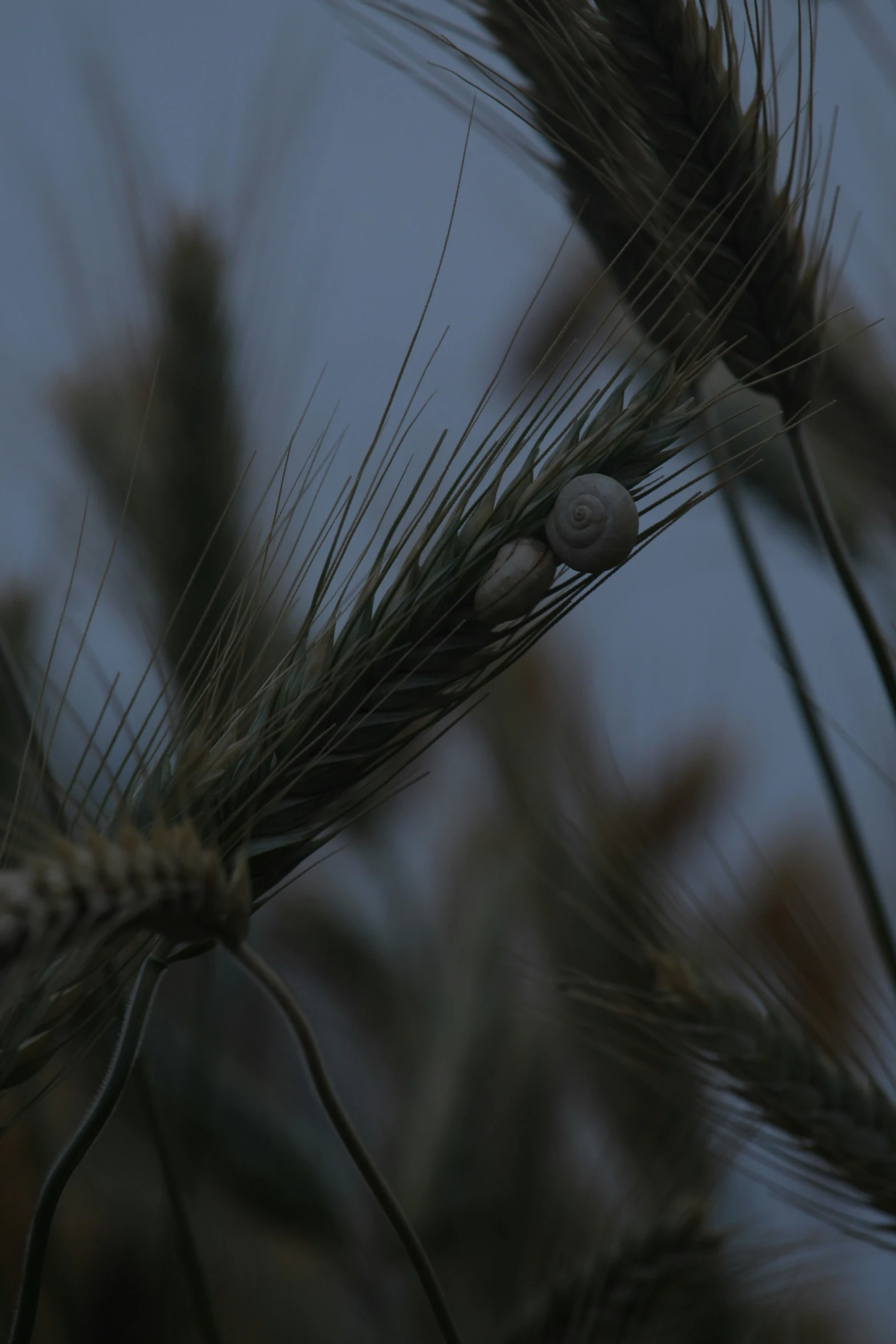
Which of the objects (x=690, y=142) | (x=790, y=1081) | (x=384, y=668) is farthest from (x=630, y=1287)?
(x=690, y=142)

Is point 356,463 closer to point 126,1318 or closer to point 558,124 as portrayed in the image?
point 558,124

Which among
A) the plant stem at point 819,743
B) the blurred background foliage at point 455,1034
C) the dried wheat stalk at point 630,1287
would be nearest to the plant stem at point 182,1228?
the blurred background foliage at point 455,1034

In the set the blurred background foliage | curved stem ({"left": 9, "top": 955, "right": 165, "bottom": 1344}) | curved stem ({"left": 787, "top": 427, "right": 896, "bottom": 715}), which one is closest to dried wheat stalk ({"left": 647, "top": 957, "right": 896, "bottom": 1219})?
the blurred background foliage

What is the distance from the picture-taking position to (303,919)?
49.8 inches

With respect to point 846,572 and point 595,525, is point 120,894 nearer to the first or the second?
point 595,525

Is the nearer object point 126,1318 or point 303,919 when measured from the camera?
point 126,1318

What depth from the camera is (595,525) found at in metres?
0.34

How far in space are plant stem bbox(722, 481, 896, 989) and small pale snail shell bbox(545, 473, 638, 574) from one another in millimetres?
246

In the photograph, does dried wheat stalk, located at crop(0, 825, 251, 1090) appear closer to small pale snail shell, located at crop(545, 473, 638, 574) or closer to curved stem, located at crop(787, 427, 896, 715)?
small pale snail shell, located at crop(545, 473, 638, 574)

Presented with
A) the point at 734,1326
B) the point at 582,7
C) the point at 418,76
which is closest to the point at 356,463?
the point at 418,76

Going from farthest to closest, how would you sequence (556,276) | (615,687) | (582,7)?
1. (615,687)
2. (556,276)
3. (582,7)

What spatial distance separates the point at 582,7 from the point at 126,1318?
39.7 inches

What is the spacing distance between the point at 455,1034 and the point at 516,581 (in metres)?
0.66

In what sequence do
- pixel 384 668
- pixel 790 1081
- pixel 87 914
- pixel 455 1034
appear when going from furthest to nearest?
pixel 455 1034 → pixel 790 1081 → pixel 384 668 → pixel 87 914
